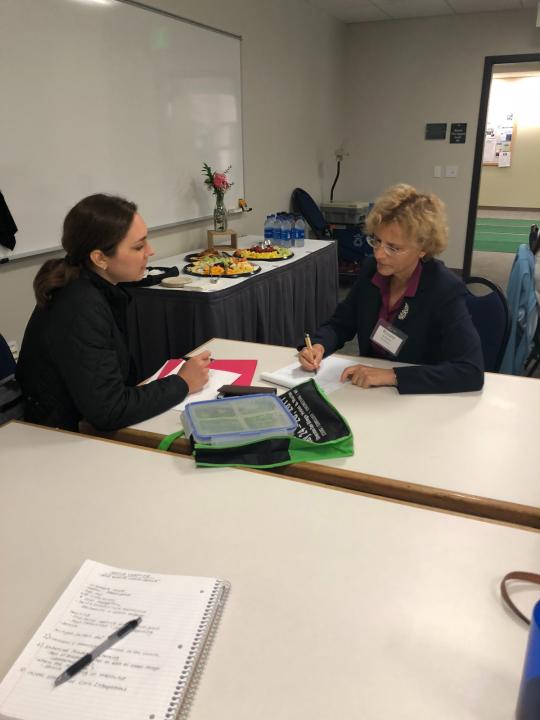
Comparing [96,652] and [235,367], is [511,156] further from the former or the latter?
[96,652]

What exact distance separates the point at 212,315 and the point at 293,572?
195cm

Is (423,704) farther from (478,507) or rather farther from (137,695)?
(478,507)

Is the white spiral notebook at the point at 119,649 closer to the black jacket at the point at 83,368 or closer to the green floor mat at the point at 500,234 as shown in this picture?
the black jacket at the point at 83,368

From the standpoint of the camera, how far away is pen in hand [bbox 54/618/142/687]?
0.77 m

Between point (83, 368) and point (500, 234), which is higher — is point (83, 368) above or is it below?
above

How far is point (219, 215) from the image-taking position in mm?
3818

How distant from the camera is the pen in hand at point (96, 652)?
0.77 meters

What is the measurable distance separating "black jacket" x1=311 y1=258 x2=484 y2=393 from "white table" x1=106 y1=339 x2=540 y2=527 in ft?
0.18

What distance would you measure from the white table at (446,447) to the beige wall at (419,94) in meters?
4.88

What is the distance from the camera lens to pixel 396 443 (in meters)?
1.37

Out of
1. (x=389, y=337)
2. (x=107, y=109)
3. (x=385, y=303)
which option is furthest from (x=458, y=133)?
(x=389, y=337)

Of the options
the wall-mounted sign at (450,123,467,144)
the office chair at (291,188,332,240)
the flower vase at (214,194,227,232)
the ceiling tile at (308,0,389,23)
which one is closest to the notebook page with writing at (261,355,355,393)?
the flower vase at (214,194,227,232)

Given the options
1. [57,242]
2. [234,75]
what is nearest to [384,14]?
[234,75]

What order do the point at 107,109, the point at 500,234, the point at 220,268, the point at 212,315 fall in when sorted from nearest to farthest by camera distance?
the point at 212,315 → the point at 107,109 → the point at 220,268 → the point at 500,234
